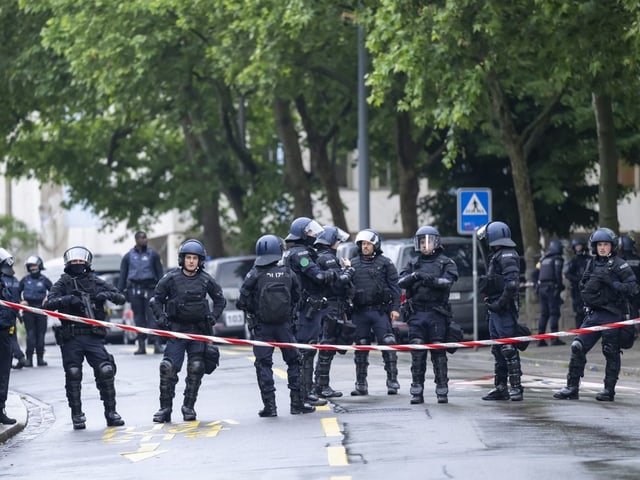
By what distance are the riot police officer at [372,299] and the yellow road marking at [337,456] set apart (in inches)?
187

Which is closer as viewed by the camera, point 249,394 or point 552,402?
point 552,402

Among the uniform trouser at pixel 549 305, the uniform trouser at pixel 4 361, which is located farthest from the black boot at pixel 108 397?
the uniform trouser at pixel 549 305

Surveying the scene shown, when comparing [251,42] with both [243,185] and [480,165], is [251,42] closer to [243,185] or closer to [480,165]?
[480,165]

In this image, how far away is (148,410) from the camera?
16906 mm

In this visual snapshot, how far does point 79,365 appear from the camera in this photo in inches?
612

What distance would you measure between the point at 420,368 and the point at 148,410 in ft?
9.21

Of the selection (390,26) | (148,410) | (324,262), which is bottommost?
(148,410)

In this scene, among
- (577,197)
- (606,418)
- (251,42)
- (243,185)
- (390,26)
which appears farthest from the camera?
(243,185)

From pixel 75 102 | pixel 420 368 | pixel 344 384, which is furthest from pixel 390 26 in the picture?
pixel 75 102

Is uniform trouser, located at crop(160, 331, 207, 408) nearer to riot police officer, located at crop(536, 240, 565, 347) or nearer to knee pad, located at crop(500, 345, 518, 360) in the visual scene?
knee pad, located at crop(500, 345, 518, 360)

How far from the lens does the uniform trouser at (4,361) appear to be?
15812 mm

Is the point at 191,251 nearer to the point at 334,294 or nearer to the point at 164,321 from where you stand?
the point at 164,321

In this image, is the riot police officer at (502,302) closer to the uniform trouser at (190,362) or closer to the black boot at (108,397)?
the uniform trouser at (190,362)

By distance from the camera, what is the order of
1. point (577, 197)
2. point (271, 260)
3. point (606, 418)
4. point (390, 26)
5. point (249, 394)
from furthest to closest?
point (577, 197), point (390, 26), point (249, 394), point (271, 260), point (606, 418)
